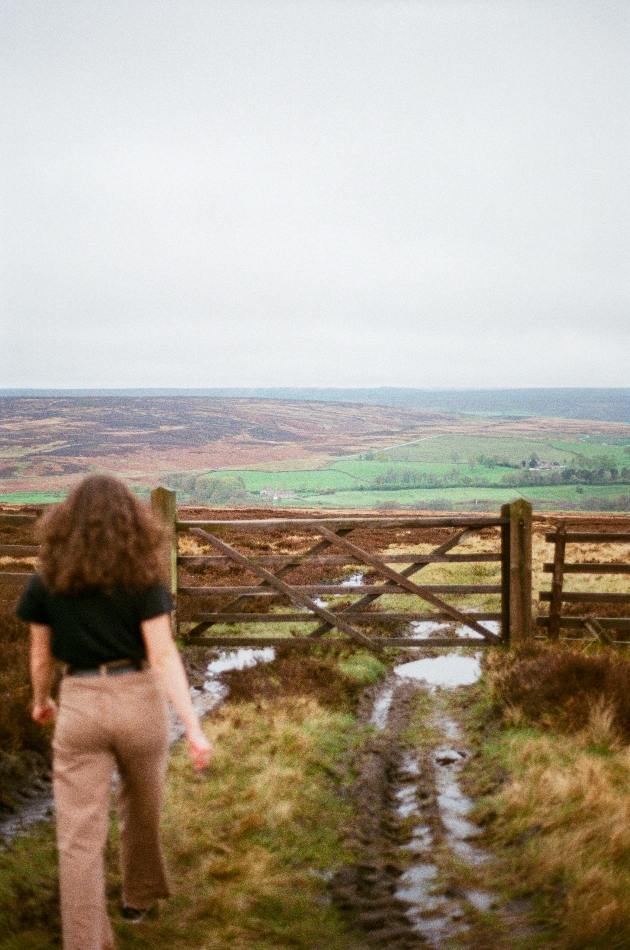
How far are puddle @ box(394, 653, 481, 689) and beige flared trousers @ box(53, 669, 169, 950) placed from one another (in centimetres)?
701

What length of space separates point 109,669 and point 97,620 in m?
0.23

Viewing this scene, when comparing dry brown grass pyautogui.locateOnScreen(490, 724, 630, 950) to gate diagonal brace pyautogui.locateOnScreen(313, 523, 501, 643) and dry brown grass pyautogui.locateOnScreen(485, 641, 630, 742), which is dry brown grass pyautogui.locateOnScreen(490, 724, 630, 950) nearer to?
dry brown grass pyautogui.locateOnScreen(485, 641, 630, 742)

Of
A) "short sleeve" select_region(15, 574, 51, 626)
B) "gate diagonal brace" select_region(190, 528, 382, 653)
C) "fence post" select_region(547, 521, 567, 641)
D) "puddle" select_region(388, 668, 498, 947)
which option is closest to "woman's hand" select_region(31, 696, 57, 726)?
"short sleeve" select_region(15, 574, 51, 626)

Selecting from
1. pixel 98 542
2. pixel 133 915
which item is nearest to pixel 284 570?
pixel 133 915

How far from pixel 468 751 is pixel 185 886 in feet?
11.5

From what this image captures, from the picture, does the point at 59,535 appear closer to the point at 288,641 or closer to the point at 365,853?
the point at 365,853

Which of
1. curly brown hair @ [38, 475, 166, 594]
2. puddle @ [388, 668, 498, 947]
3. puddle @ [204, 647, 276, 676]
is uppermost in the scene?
curly brown hair @ [38, 475, 166, 594]

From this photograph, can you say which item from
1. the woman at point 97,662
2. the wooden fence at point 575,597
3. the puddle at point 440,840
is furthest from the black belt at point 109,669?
the wooden fence at point 575,597

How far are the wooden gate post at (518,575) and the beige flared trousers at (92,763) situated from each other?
23.5 ft

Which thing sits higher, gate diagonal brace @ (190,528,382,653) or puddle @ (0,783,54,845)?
gate diagonal brace @ (190,528,382,653)

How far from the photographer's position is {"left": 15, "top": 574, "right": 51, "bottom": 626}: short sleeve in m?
3.45

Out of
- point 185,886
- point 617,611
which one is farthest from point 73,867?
point 617,611

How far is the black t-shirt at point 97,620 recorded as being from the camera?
11.0 feet

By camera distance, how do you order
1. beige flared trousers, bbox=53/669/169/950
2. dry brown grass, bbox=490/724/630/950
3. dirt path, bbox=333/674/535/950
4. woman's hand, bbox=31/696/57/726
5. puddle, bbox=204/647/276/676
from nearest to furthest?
beige flared trousers, bbox=53/669/169/950 → woman's hand, bbox=31/696/57/726 → dry brown grass, bbox=490/724/630/950 → dirt path, bbox=333/674/535/950 → puddle, bbox=204/647/276/676
